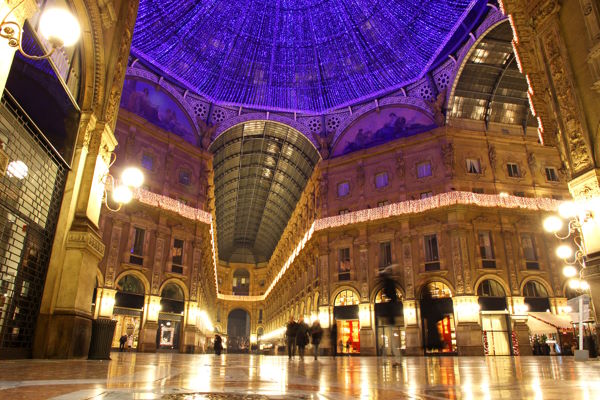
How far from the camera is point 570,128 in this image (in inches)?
449

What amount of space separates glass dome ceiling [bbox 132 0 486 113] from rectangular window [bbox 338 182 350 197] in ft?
23.5

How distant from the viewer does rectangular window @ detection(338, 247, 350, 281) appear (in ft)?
104

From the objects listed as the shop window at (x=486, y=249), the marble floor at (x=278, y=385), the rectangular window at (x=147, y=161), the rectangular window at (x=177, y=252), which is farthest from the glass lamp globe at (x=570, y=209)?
→ the rectangular window at (x=147, y=161)

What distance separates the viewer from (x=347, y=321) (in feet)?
102

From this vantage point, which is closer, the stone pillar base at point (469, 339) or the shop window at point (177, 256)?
the stone pillar base at point (469, 339)

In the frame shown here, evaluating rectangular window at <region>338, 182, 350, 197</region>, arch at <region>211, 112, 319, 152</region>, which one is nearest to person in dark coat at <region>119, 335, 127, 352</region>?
arch at <region>211, 112, 319, 152</region>

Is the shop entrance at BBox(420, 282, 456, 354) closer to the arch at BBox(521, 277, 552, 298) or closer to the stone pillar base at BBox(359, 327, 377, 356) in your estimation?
the stone pillar base at BBox(359, 327, 377, 356)

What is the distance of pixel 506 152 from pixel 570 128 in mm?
21323

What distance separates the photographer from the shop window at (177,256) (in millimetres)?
30078

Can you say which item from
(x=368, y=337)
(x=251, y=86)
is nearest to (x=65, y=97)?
(x=368, y=337)

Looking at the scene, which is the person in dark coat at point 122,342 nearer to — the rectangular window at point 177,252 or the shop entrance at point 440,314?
the rectangular window at point 177,252

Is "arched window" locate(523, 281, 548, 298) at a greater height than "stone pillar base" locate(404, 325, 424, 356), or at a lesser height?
greater

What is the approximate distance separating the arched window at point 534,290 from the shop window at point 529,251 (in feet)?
3.52

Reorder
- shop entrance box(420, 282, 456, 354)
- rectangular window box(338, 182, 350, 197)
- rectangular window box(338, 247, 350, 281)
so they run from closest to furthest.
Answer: shop entrance box(420, 282, 456, 354)
rectangular window box(338, 247, 350, 281)
rectangular window box(338, 182, 350, 197)
